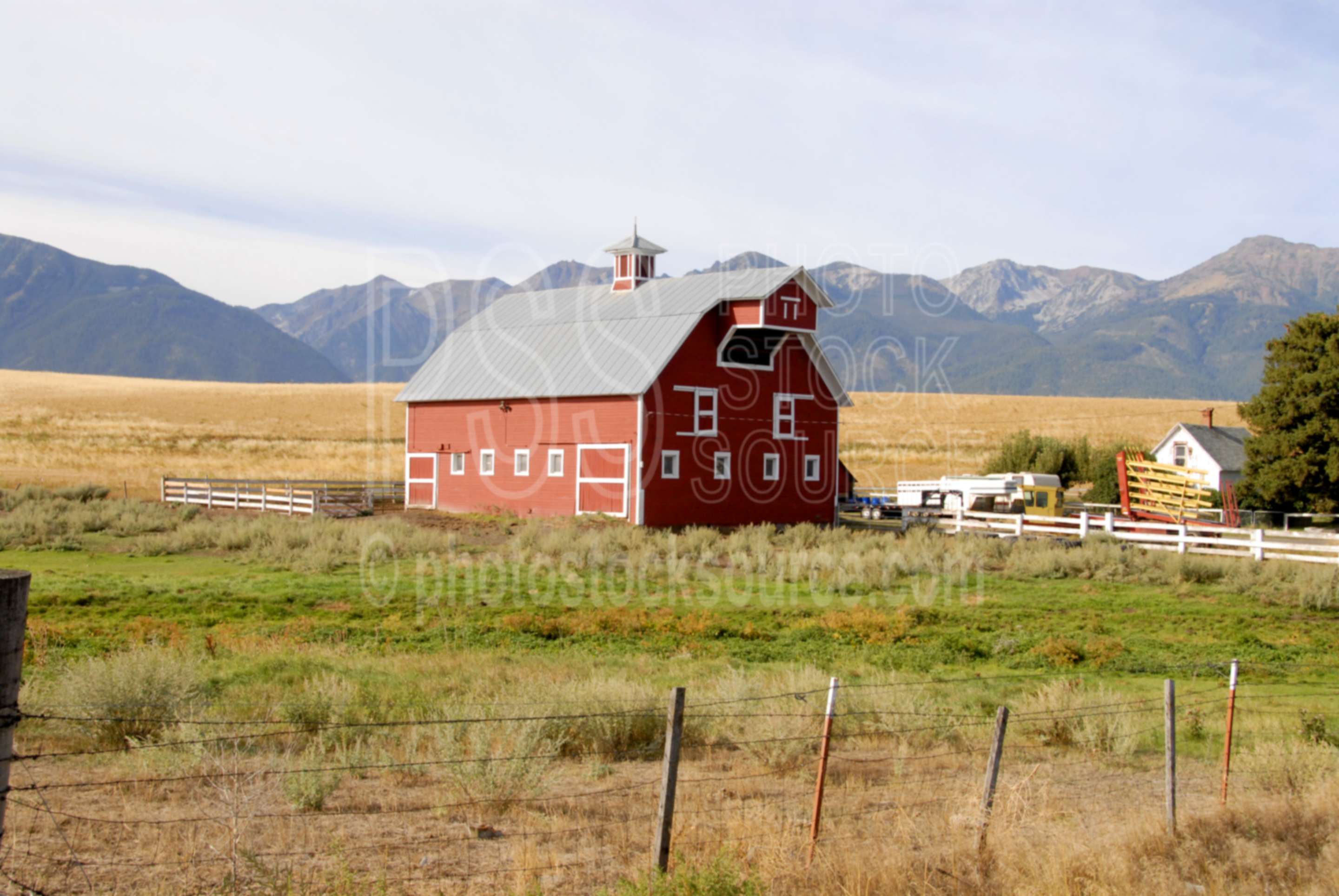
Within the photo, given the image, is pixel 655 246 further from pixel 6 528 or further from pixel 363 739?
pixel 363 739

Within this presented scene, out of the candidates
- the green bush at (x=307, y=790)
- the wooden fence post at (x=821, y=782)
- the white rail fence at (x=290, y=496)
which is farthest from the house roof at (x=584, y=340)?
the wooden fence post at (x=821, y=782)

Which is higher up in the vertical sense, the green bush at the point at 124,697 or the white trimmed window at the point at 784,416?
the white trimmed window at the point at 784,416

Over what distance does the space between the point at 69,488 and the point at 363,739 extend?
36983mm

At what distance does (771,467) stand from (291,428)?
61687mm

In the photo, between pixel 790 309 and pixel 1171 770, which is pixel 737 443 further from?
pixel 1171 770

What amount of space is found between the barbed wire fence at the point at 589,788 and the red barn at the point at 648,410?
945 inches

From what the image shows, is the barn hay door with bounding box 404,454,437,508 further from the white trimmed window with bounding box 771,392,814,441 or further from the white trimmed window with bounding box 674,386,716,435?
the white trimmed window with bounding box 771,392,814,441

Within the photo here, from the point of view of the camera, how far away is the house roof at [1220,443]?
5369cm

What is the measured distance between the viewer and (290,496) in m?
39.4

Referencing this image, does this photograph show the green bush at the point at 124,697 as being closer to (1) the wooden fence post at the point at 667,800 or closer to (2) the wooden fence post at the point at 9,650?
(2) the wooden fence post at the point at 9,650

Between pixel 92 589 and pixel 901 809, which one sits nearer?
pixel 901 809

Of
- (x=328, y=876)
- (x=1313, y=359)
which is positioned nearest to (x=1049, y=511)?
(x=1313, y=359)

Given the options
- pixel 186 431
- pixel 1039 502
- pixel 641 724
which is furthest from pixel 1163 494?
pixel 186 431

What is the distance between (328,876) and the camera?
7.30 meters
